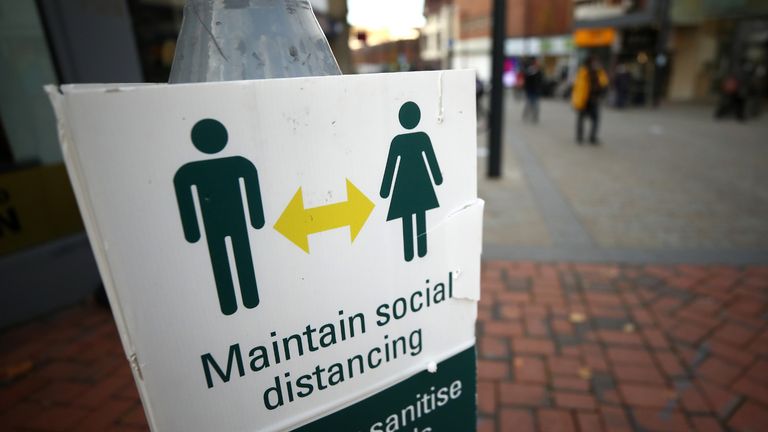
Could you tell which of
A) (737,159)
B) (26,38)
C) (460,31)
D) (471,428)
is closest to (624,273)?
(471,428)

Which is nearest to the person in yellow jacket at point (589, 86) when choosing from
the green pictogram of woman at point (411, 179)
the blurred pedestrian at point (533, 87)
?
the blurred pedestrian at point (533, 87)

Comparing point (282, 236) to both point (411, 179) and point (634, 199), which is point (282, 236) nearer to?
point (411, 179)

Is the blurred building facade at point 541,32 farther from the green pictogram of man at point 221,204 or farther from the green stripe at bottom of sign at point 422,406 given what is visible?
the green pictogram of man at point 221,204

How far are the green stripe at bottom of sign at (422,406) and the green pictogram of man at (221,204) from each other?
449mm

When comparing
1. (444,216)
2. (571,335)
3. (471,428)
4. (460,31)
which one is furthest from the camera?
(460,31)

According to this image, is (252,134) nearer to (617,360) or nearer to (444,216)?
(444,216)

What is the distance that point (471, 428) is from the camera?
4.50 feet

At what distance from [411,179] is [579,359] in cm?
228

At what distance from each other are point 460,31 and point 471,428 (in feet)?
149

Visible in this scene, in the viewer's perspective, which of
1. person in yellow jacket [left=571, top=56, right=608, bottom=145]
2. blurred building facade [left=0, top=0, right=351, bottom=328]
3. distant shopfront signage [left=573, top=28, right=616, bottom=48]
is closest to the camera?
blurred building facade [left=0, top=0, right=351, bottom=328]

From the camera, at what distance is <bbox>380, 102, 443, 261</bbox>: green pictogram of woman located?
971mm

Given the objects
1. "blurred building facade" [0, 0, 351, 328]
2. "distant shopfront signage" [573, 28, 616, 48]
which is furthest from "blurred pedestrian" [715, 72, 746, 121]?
"blurred building facade" [0, 0, 351, 328]

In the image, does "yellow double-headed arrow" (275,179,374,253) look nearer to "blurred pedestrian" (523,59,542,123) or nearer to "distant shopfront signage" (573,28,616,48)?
"blurred pedestrian" (523,59,542,123)

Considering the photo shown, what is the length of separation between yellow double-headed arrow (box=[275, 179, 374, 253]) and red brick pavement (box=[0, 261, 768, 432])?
1.79 meters
